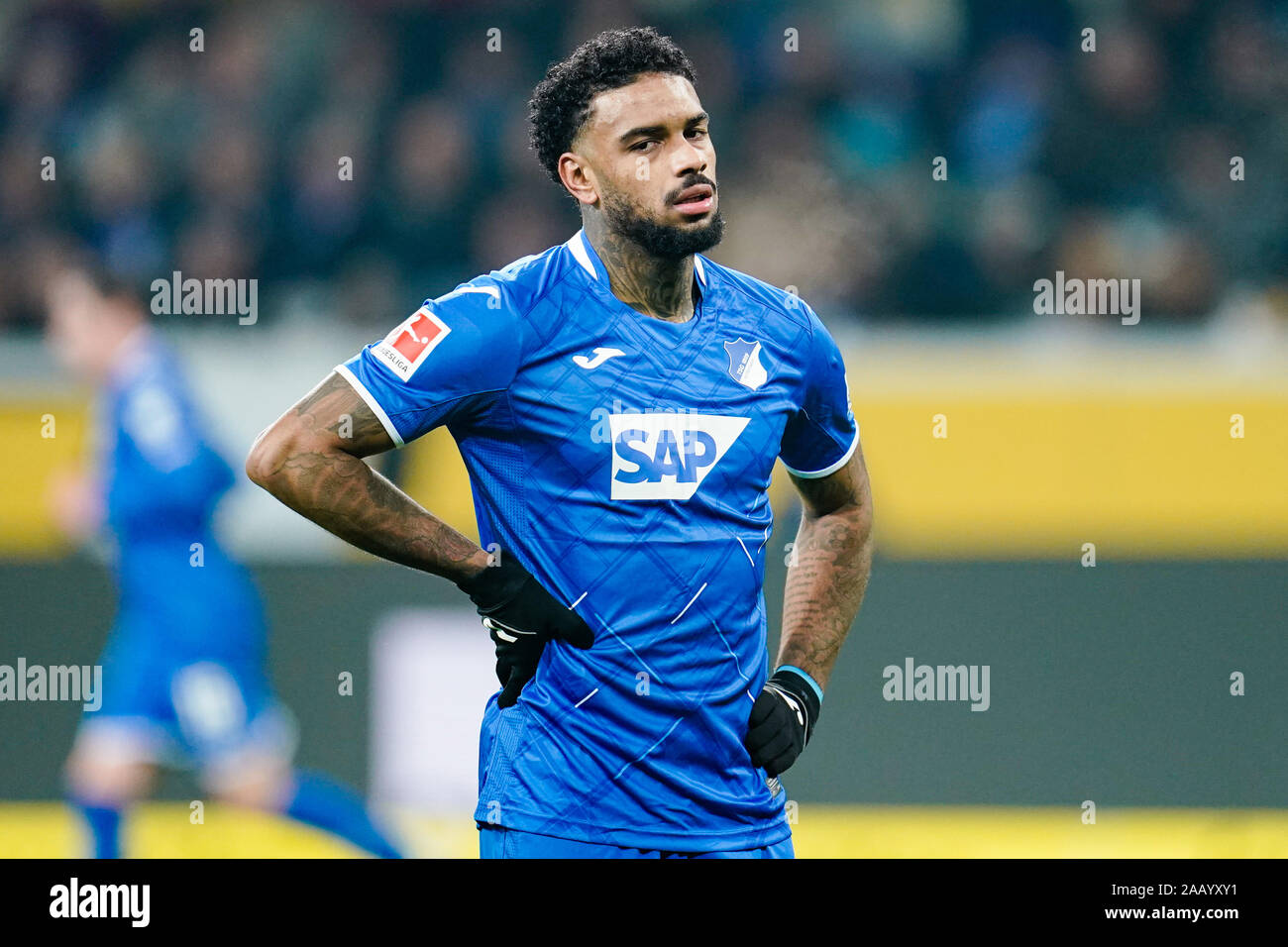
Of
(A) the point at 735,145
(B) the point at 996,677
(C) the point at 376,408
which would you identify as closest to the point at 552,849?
(C) the point at 376,408

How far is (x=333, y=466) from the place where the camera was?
3.35 meters

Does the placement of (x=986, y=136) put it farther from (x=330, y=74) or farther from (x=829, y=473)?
(x=829, y=473)

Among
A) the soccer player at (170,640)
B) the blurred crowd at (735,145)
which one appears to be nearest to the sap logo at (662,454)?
the soccer player at (170,640)

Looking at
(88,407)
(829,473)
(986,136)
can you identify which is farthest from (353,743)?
(986,136)

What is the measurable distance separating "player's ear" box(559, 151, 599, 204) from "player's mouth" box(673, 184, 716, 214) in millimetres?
215

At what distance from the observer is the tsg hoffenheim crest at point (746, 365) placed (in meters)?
3.55

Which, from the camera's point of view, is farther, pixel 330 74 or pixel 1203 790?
pixel 330 74

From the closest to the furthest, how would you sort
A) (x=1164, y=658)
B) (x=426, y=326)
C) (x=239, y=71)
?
(x=426, y=326), (x=1164, y=658), (x=239, y=71)

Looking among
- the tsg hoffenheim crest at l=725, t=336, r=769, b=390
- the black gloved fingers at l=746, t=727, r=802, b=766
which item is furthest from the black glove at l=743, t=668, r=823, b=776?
the tsg hoffenheim crest at l=725, t=336, r=769, b=390

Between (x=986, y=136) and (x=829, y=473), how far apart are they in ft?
20.0

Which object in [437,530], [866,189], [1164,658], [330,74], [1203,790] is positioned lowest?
[1203,790]

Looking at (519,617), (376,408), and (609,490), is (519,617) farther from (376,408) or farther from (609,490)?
(376,408)

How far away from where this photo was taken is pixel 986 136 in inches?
373

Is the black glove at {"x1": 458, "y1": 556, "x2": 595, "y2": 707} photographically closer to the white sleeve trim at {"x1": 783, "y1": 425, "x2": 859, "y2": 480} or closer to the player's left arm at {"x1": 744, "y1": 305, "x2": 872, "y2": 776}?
the player's left arm at {"x1": 744, "y1": 305, "x2": 872, "y2": 776}
